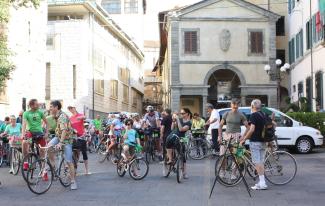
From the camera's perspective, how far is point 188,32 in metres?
40.5

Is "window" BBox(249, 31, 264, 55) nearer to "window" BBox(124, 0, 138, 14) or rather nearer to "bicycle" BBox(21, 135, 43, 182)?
"bicycle" BBox(21, 135, 43, 182)

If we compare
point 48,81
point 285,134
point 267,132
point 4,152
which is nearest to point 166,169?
point 267,132

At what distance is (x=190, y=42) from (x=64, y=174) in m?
28.8

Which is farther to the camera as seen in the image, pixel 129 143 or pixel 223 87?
pixel 223 87

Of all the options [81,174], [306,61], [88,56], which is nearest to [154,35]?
[88,56]

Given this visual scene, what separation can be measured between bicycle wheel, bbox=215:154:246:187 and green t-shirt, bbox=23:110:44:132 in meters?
4.36

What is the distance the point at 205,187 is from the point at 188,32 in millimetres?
28904

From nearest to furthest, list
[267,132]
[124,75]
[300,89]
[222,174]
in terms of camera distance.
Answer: [267,132]
[222,174]
[300,89]
[124,75]

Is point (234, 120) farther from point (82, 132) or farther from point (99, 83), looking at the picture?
point (99, 83)

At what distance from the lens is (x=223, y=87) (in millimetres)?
41594

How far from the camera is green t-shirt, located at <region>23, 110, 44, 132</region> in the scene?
13.5m

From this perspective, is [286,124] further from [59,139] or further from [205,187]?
[59,139]

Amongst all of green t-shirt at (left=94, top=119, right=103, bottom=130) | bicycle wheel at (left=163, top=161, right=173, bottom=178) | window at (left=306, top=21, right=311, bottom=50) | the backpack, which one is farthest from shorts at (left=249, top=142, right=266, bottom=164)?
window at (left=306, top=21, right=311, bottom=50)

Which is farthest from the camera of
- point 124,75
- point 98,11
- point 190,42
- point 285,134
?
point 124,75
